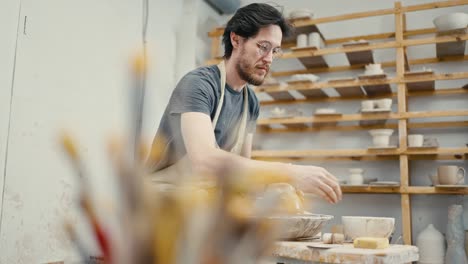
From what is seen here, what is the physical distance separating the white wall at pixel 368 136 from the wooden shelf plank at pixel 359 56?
12cm

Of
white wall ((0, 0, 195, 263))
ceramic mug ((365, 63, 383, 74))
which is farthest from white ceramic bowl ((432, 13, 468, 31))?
white wall ((0, 0, 195, 263))

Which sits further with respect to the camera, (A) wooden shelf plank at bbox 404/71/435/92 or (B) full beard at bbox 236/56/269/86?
(A) wooden shelf plank at bbox 404/71/435/92

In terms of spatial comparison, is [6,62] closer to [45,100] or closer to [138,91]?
[45,100]

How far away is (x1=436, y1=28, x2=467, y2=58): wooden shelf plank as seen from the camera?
350 centimetres

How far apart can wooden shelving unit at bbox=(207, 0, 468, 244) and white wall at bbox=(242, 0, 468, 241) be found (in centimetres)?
6

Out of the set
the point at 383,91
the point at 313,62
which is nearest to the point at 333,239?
the point at 383,91

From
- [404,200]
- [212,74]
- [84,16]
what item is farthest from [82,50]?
[404,200]

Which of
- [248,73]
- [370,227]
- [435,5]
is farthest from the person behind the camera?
[435,5]

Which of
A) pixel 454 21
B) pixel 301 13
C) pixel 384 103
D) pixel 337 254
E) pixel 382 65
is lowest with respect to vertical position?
pixel 337 254

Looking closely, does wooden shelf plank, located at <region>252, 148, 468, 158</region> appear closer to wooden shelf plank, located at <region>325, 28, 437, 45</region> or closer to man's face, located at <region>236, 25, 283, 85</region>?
wooden shelf plank, located at <region>325, 28, 437, 45</region>

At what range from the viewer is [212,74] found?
1.85 m

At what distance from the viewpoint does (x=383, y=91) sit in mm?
3990

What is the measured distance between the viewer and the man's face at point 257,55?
191 cm

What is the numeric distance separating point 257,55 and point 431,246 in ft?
7.93
